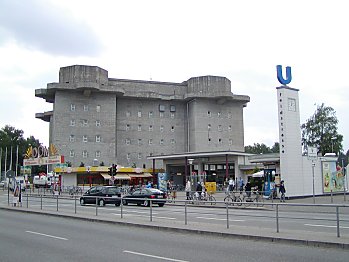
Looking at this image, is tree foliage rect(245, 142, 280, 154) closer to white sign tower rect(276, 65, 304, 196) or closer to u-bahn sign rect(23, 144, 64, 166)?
u-bahn sign rect(23, 144, 64, 166)

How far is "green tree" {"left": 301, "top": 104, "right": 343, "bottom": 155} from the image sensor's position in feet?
270

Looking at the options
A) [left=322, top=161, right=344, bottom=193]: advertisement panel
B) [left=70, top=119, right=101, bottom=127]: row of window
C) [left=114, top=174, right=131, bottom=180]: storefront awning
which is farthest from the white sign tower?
[left=70, top=119, right=101, bottom=127]: row of window

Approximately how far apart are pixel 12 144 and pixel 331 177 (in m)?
114

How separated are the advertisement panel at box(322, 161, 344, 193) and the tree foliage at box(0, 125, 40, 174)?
10774 centimetres

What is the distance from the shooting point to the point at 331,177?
37031 millimetres

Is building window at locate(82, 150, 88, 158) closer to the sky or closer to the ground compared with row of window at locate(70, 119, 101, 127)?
closer to the ground

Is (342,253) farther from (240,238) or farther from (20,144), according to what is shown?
(20,144)

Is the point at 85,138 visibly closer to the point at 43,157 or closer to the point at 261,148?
the point at 43,157

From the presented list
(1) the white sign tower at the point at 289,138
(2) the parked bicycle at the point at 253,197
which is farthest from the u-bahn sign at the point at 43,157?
(1) the white sign tower at the point at 289,138

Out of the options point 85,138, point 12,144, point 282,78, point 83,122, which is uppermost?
point 83,122

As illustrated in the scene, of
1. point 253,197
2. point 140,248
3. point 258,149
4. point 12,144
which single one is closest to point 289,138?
point 253,197

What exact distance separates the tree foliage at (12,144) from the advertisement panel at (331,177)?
353 feet

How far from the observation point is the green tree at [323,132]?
270 feet

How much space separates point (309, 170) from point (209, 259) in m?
28.1
